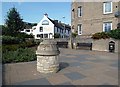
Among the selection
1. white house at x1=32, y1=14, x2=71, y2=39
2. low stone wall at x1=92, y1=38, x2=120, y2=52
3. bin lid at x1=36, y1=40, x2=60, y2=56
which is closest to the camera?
bin lid at x1=36, y1=40, x2=60, y2=56

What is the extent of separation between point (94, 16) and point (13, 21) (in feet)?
42.5

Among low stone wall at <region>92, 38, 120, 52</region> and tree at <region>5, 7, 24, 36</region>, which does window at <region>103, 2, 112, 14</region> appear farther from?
tree at <region>5, 7, 24, 36</region>

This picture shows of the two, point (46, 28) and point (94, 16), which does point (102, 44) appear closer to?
point (94, 16)

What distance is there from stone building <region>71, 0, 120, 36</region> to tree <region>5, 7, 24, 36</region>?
961 centimetres

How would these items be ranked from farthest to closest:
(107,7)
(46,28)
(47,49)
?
(46,28) < (107,7) < (47,49)

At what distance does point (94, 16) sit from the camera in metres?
30.7

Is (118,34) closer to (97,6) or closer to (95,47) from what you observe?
(95,47)

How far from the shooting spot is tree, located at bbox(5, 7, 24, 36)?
2965 centimetres

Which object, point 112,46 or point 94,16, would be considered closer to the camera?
point 112,46

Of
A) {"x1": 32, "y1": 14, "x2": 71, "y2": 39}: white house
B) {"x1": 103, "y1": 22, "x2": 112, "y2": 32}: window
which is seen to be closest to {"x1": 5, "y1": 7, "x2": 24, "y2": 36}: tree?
{"x1": 103, "y1": 22, "x2": 112, "y2": 32}: window

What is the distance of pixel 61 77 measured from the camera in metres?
8.01

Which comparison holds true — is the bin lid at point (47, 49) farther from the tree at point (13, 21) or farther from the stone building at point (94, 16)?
the tree at point (13, 21)

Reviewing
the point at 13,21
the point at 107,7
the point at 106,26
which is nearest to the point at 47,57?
the point at 106,26

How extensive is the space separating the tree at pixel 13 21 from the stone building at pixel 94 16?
9.61 m
